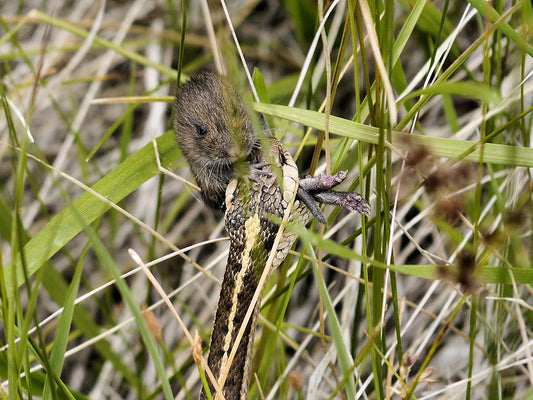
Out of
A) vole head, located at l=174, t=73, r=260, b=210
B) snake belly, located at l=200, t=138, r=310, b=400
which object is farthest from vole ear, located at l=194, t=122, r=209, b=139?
snake belly, located at l=200, t=138, r=310, b=400

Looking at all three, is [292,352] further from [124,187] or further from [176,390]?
[124,187]

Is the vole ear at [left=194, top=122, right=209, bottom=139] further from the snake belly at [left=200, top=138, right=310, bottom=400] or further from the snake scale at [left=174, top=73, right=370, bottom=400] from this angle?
the snake belly at [left=200, top=138, right=310, bottom=400]

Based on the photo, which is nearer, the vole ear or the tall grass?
the tall grass

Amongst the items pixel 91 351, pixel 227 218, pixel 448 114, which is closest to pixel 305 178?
pixel 227 218

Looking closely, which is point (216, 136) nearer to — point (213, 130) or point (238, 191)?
point (213, 130)

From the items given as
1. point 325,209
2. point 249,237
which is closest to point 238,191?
point 249,237

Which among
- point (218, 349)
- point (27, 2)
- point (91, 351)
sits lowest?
point (91, 351)

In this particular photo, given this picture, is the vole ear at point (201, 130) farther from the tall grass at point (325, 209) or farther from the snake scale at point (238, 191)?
the tall grass at point (325, 209)
